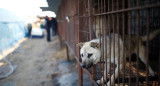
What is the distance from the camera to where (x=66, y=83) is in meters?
4.68

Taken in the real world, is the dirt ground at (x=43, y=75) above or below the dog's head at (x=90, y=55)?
below

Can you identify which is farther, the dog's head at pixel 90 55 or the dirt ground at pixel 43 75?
the dirt ground at pixel 43 75

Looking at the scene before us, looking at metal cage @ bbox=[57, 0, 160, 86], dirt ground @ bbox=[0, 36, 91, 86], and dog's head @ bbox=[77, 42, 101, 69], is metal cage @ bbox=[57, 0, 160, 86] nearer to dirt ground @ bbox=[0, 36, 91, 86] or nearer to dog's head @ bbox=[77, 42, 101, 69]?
dog's head @ bbox=[77, 42, 101, 69]

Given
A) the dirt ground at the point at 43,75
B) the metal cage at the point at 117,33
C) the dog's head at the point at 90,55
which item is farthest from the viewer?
the dirt ground at the point at 43,75

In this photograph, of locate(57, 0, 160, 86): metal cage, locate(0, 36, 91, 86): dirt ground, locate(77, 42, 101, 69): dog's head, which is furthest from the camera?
locate(0, 36, 91, 86): dirt ground

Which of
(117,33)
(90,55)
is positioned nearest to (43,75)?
(90,55)

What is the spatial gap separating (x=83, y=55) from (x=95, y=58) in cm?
25

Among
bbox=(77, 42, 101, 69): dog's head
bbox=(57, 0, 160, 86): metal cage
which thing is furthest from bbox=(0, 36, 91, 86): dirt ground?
bbox=(77, 42, 101, 69): dog's head

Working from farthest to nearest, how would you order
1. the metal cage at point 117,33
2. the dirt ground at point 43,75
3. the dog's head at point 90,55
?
the dirt ground at point 43,75
the dog's head at point 90,55
the metal cage at point 117,33

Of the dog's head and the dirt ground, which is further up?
the dog's head

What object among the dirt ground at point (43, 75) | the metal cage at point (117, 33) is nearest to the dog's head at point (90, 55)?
the metal cage at point (117, 33)

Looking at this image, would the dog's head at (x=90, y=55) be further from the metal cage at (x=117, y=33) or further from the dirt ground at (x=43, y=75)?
the dirt ground at (x=43, y=75)

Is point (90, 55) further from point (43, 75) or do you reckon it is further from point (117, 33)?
point (43, 75)

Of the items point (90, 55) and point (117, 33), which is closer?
point (117, 33)
